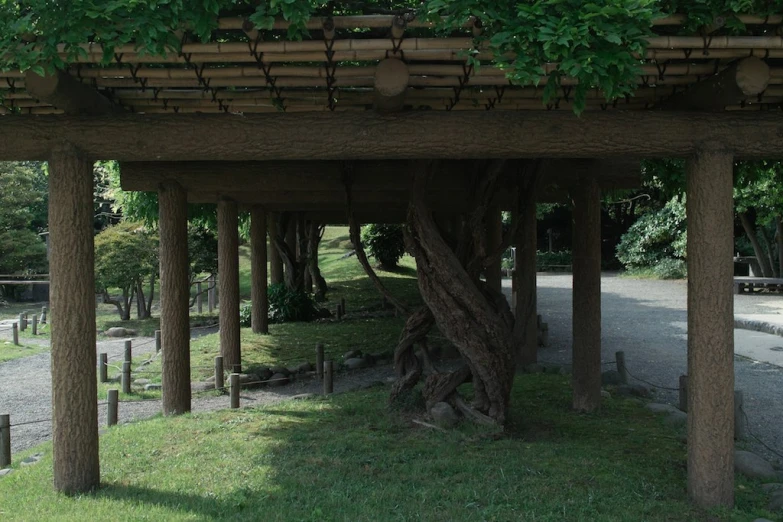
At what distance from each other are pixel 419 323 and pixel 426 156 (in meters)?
2.65

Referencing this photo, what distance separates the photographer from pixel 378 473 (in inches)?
225

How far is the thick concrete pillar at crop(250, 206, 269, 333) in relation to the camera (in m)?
16.1

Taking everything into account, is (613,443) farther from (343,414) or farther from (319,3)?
(319,3)

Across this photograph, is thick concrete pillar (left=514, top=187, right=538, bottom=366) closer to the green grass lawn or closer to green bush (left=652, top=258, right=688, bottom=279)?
the green grass lawn

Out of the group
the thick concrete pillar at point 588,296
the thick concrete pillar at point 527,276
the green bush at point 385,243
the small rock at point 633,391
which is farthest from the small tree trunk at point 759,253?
the thick concrete pillar at point 588,296

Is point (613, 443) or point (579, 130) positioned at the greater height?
point (579, 130)

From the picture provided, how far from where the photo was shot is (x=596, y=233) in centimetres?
809

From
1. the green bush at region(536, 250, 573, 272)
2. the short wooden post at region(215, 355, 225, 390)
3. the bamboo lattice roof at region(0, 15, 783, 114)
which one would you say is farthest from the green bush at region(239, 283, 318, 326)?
the green bush at region(536, 250, 573, 272)

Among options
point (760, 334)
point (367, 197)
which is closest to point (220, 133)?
point (367, 197)

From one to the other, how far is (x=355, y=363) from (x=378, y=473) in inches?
264

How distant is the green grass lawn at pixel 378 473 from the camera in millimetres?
4902

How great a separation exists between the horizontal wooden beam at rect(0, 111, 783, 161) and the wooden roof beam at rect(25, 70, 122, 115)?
0.10 m

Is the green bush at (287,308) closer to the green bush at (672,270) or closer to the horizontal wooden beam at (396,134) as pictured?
the horizontal wooden beam at (396,134)

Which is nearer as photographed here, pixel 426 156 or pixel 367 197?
pixel 426 156
